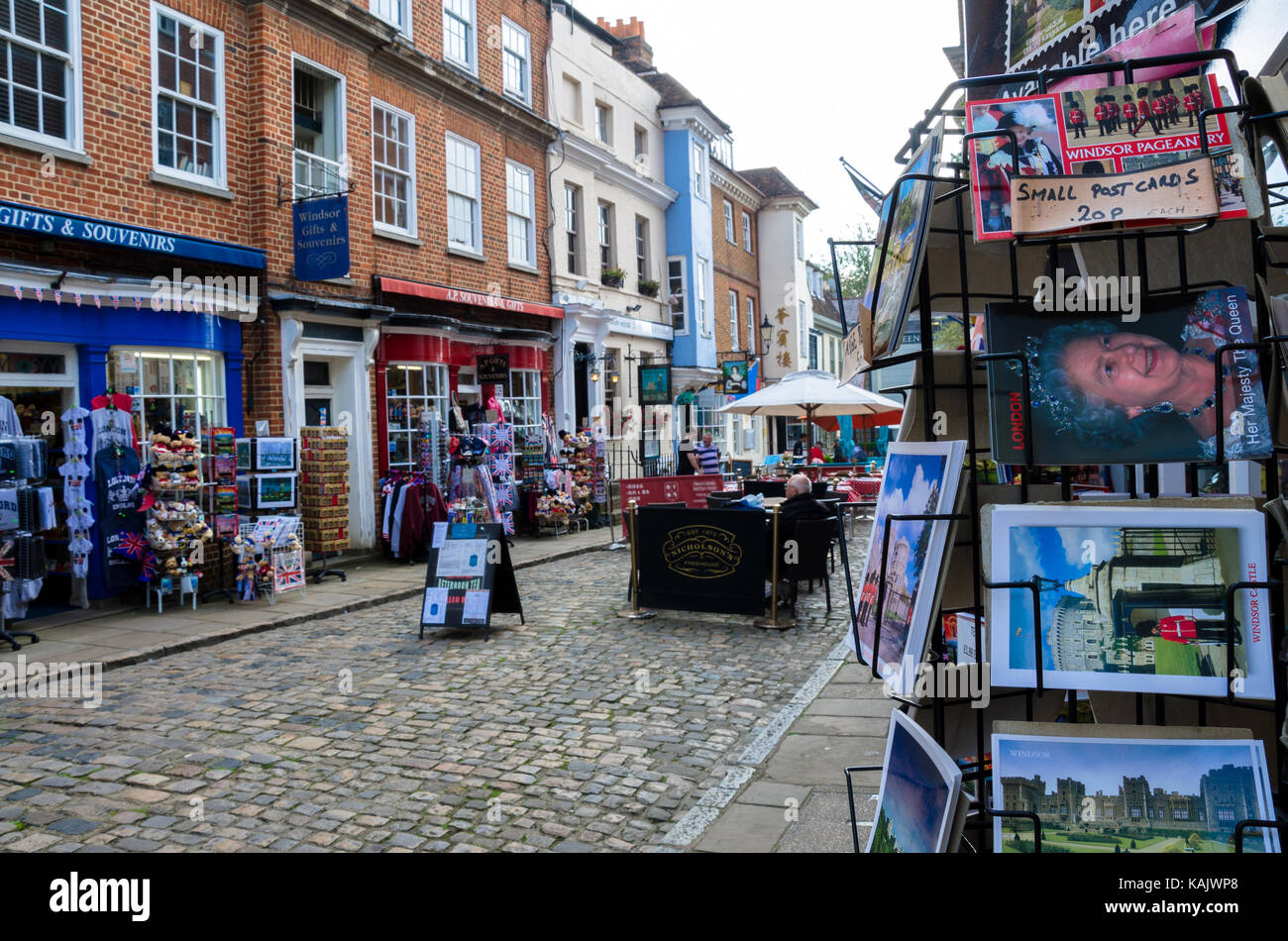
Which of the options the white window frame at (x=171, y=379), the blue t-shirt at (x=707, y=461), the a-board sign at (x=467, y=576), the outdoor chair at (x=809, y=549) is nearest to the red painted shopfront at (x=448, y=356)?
the white window frame at (x=171, y=379)

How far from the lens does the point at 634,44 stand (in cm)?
2853

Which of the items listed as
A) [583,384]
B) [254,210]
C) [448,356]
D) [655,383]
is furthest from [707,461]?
[254,210]

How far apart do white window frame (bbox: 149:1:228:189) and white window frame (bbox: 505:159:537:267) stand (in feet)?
23.2

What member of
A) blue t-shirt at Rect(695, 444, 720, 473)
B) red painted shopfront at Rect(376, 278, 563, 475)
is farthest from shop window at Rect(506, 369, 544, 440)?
blue t-shirt at Rect(695, 444, 720, 473)

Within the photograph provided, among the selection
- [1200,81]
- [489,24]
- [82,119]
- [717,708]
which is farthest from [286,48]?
[1200,81]

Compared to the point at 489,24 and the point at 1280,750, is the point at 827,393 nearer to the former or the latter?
the point at 489,24

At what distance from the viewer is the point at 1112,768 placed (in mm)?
2006

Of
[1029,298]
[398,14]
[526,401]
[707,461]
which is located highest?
[398,14]

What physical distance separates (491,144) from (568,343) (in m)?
4.45

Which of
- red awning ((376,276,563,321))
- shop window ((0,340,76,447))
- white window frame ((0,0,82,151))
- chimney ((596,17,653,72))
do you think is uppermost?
chimney ((596,17,653,72))

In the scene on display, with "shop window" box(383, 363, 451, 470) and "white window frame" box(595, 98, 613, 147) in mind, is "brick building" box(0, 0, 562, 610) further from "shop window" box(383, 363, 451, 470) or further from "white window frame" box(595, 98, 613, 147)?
"white window frame" box(595, 98, 613, 147)

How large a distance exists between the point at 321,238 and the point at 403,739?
8.36m

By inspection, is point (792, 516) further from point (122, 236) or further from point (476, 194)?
point (476, 194)

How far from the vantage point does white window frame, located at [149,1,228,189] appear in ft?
35.4
